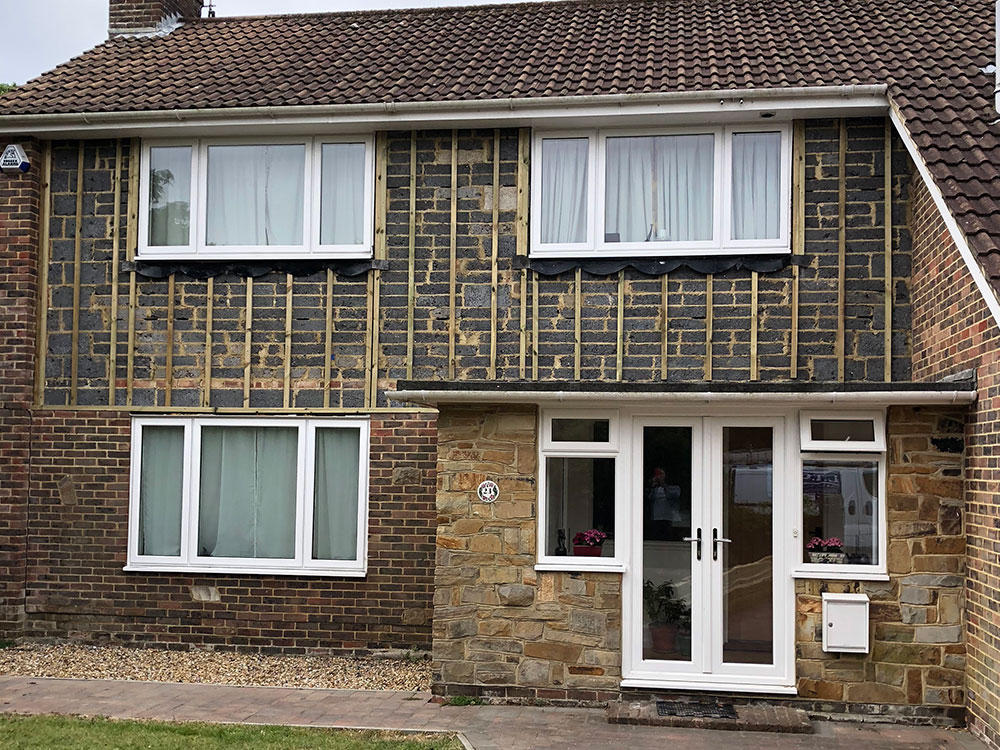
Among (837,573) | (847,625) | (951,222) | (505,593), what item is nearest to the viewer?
(951,222)

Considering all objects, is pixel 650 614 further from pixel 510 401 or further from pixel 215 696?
pixel 215 696

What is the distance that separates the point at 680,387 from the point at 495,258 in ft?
10.0

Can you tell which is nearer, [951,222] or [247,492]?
[951,222]

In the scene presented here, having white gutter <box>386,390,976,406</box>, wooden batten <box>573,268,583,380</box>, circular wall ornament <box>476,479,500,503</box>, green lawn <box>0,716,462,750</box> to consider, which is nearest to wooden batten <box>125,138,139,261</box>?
white gutter <box>386,390,976,406</box>

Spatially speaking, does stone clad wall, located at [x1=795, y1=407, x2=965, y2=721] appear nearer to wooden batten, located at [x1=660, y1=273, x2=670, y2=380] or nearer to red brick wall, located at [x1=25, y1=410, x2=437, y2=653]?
wooden batten, located at [x1=660, y1=273, x2=670, y2=380]

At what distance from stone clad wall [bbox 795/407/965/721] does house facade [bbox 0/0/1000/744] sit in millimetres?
199

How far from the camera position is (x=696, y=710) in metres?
8.76

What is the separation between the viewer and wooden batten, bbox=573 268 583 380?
10758 millimetres

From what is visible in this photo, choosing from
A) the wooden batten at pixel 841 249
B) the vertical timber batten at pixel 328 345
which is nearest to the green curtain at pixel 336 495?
the vertical timber batten at pixel 328 345

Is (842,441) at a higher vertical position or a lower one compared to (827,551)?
higher

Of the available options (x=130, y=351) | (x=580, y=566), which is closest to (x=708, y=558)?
(x=580, y=566)

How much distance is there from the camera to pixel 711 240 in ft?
35.3

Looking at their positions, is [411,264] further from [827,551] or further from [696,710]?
[696,710]

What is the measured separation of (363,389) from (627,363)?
2.80m
